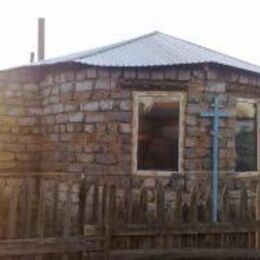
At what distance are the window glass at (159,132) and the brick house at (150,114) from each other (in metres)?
0.02

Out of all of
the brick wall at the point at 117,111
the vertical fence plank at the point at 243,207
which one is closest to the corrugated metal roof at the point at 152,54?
the brick wall at the point at 117,111

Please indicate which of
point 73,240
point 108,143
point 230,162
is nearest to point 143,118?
point 108,143

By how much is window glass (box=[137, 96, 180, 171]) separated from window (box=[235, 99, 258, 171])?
115 cm

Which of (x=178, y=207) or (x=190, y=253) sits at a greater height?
(x=178, y=207)

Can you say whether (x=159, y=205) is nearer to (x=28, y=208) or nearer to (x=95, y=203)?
(x=95, y=203)

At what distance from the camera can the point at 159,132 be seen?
29.1 feet

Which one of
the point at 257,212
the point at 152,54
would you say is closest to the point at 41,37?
the point at 152,54

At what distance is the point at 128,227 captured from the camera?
21.0 feet

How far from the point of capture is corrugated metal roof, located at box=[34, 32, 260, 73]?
8.80m

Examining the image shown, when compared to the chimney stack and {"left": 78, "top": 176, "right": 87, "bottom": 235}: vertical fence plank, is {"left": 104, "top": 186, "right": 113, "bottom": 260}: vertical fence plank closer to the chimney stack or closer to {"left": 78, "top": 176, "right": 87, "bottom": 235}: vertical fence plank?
{"left": 78, "top": 176, "right": 87, "bottom": 235}: vertical fence plank

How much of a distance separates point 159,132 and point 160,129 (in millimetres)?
52

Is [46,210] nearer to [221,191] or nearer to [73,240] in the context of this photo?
[73,240]

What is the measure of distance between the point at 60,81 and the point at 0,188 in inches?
156

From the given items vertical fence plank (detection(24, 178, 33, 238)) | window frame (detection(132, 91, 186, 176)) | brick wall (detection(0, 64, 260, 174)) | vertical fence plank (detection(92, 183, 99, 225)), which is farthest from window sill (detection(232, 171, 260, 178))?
vertical fence plank (detection(24, 178, 33, 238))
